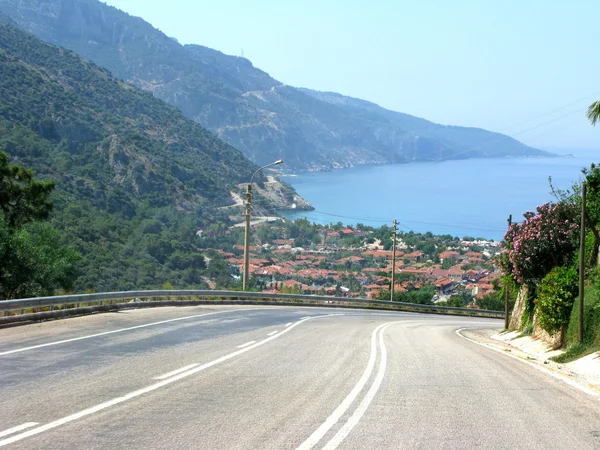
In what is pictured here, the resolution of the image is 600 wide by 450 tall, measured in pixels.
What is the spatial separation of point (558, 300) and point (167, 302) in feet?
57.0

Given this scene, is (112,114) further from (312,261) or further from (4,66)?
(312,261)

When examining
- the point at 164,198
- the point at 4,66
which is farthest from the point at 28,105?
the point at 164,198

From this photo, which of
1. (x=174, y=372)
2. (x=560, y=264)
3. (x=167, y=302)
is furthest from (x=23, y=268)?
(x=174, y=372)

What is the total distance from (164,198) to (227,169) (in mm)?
43235

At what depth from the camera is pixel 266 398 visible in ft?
29.0

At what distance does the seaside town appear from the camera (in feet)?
235

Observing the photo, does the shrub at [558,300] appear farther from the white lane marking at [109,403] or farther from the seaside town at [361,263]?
the seaside town at [361,263]

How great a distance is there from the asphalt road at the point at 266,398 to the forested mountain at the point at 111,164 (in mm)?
38175

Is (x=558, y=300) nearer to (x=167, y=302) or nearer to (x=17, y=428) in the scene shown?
(x=17, y=428)

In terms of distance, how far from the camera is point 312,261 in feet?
323

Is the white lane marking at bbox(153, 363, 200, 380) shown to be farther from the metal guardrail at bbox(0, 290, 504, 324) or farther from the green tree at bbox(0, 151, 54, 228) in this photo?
the green tree at bbox(0, 151, 54, 228)

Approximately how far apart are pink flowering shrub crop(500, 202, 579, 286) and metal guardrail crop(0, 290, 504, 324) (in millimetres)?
13348

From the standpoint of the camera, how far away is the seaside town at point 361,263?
235ft

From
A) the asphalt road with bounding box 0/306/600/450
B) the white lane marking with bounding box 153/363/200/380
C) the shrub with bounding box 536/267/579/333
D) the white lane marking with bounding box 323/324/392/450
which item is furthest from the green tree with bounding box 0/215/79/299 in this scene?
the white lane marking with bounding box 323/324/392/450
